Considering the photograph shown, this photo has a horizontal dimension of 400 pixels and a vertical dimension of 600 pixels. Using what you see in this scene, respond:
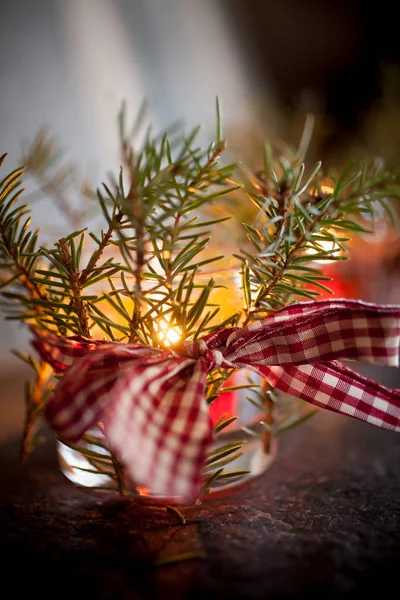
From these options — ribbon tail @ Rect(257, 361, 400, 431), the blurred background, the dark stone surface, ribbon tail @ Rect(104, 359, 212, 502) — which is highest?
the blurred background

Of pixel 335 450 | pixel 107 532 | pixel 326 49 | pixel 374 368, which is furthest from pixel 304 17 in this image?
pixel 107 532

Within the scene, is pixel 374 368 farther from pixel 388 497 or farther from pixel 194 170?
pixel 194 170

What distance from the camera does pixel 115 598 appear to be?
0.72 feet

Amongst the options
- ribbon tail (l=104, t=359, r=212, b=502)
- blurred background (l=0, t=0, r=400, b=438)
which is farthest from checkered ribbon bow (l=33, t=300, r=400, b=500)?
blurred background (l=0, t=0, r=400, b=438)

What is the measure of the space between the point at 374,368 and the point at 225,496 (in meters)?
0.36

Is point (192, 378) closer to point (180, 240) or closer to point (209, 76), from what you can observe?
point (180, 240)

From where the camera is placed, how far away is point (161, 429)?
0.22 m

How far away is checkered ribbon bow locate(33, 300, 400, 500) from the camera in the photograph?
21cm

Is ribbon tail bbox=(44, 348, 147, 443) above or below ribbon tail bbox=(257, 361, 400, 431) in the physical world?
below

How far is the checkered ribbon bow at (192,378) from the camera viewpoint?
213 millimetres

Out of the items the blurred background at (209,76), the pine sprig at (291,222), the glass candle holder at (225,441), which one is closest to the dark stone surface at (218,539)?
the glass candle holder at (225,441)

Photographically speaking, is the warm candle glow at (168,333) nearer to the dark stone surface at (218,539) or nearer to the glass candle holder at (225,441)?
the glass candle holder at (225,441)

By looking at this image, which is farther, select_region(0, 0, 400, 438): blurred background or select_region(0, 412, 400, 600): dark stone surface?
select_region(0, 0, 400, 438): blurred background

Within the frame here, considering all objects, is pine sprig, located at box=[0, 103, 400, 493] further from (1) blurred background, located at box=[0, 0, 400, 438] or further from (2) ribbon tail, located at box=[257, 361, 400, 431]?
(1) blurred background, located at box=[0, 0, 400, 438]
